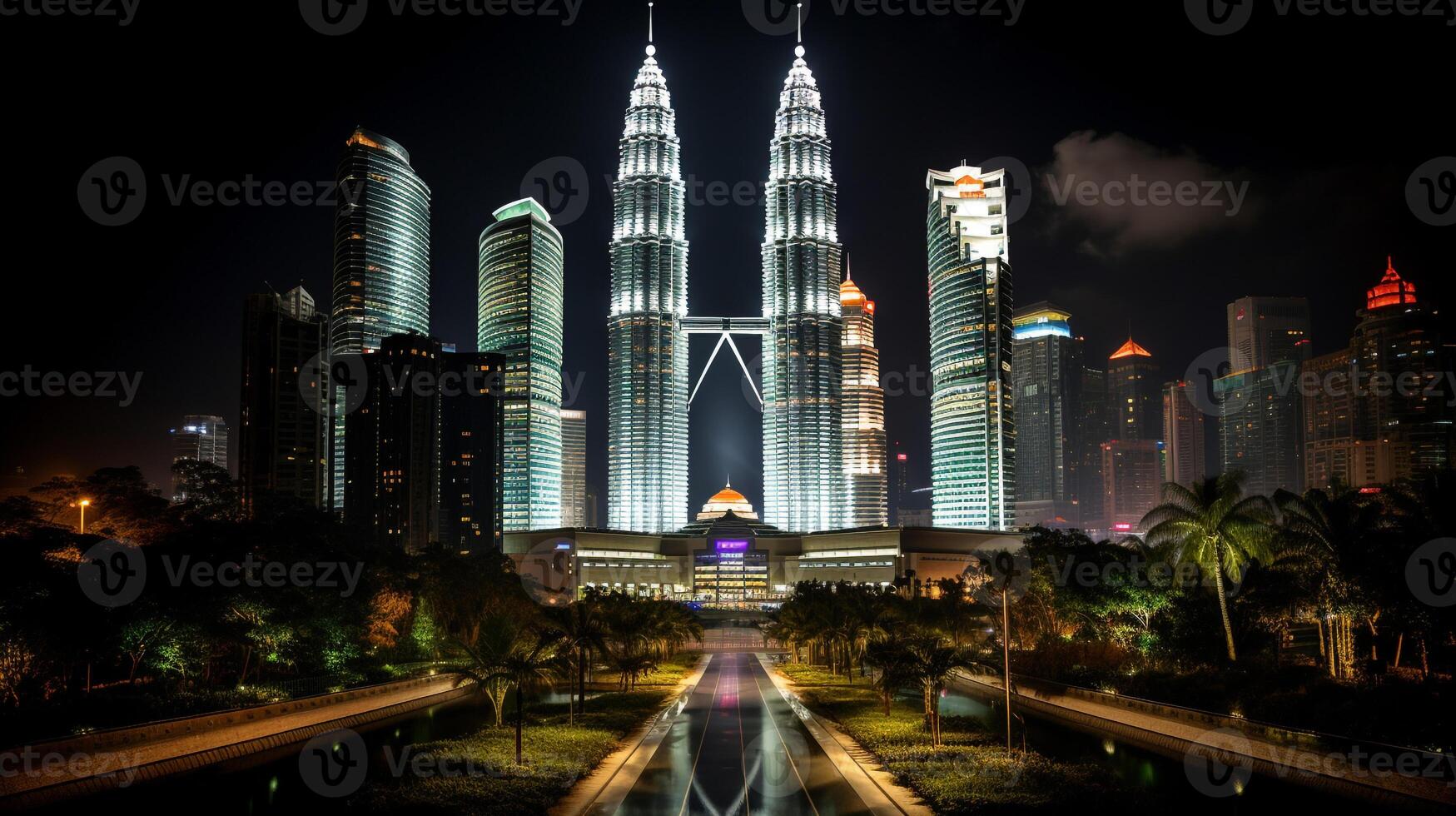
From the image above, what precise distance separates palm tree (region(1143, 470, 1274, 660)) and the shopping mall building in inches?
4656

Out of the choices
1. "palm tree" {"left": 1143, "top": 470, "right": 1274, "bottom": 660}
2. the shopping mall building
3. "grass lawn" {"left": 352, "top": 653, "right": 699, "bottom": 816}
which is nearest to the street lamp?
"grass lawn" {"left": 352, "top": 653, "right": 699, "bottom": 816}

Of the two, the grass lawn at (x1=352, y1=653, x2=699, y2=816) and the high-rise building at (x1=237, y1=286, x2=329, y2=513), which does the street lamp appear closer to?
the grass lawn at (x1=352, y1=653, x2=699, y2=816)

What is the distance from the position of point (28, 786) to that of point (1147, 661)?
50135 millimetres

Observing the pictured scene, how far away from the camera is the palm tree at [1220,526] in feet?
164

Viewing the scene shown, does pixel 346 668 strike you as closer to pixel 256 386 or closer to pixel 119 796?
pixel 119 796

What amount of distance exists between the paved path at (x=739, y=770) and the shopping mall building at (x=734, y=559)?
122708mm

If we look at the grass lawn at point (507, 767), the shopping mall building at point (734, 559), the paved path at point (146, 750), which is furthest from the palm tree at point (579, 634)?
the shopping mall building at point (734, 559)

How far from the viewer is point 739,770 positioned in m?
32.9

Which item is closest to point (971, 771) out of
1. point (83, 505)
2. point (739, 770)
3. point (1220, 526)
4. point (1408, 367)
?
point (739, 770)

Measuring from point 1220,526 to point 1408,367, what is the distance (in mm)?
130159

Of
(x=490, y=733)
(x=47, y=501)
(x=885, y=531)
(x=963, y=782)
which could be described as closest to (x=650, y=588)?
(x=885, y=531)

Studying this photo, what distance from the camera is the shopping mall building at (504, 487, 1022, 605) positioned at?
176 meters

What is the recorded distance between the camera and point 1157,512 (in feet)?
173

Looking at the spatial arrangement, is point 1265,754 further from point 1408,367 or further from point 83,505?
point 1408,367
